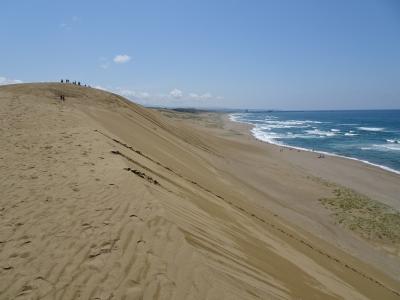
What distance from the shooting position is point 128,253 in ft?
16.4

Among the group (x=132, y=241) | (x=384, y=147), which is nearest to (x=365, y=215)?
(x=132, y=241)

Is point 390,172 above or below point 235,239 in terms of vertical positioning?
below

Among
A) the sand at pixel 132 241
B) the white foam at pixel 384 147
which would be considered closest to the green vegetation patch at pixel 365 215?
the sand at pixel 132 241

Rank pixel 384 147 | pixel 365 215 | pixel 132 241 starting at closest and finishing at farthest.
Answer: pixel 132 241 < pixel 365 215 < pixel 384 147

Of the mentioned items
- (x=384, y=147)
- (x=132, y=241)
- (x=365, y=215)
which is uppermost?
(x=132, y=241)

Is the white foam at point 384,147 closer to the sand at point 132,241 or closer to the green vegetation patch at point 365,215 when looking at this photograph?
the green vegetation patch at point 365,215

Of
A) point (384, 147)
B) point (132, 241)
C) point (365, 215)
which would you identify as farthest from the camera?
point (384, 147)

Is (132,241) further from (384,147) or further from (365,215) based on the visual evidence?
(384,147)

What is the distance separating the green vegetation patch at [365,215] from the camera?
50.3ft

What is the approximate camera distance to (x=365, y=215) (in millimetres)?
17406

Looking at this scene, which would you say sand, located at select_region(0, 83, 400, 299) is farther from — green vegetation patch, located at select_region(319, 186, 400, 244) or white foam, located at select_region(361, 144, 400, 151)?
white foam, located at select_region(361, 144, 400, 151)

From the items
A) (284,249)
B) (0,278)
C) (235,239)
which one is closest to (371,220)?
(284,249)

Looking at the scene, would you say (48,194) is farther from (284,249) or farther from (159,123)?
(159,123)

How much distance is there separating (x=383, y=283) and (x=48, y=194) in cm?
956
